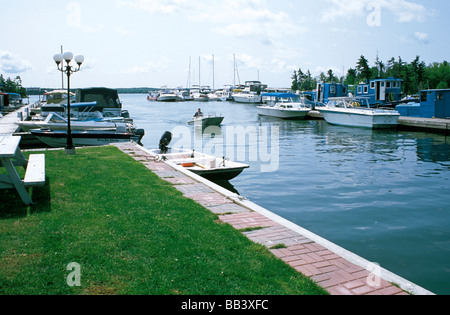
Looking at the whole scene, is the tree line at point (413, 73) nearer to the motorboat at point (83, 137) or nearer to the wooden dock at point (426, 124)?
the wooden dock at point (426, 124)

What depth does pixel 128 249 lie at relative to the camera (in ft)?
15.8

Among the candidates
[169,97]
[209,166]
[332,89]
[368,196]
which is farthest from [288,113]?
[169,97]

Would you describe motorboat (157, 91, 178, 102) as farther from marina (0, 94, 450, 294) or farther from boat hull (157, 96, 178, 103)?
marina (0, 94, 450, 294)

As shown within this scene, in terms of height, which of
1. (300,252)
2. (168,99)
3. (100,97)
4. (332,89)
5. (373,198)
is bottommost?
(373,198)

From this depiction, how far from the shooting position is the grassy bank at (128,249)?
3.95 m

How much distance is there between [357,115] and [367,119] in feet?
4.81

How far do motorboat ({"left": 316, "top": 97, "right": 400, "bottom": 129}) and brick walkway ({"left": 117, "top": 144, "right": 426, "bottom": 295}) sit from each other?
28.1m

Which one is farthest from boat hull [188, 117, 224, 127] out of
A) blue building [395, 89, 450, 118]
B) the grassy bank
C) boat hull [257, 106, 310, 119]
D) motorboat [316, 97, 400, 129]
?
the grassy bank

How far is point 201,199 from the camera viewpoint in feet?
25.2

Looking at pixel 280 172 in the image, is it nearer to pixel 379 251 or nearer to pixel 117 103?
pixel 379 251

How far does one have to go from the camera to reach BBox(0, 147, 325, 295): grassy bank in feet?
13.0

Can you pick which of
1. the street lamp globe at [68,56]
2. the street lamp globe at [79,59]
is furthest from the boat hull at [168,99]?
the street lamp globe at [68,56]

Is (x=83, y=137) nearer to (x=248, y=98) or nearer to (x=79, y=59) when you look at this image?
(x=79, y=59)

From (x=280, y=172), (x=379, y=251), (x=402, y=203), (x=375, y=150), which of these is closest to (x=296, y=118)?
(x=375, y=150)
